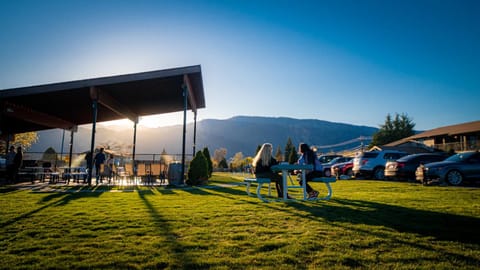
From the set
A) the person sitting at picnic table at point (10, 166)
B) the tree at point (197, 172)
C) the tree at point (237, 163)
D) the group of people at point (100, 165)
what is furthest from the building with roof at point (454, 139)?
the person sitting at picnic table at point (10, 166)

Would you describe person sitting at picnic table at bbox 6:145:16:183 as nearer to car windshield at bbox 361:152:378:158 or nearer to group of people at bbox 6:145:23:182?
group of people at bbox 6:145:23:182

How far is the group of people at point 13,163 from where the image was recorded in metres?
13.0

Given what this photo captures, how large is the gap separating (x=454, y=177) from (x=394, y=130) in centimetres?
5126

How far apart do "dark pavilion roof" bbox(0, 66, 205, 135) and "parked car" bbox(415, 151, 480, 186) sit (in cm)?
1088

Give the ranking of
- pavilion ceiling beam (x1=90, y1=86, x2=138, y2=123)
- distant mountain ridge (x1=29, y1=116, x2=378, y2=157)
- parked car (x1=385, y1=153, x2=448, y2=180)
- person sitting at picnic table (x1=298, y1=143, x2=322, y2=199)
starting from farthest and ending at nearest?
distant mountain ridge (x1=29, y1=116, x2=378, y2=157) < parked car (x1=385, y1=153, x2=448, y2=180) < pavilion ceiling beam (x1=90, y1=86, x2=138, y2=123) < person sitting at picnic table (x1=298, y1=143, x2=322, y2=199)

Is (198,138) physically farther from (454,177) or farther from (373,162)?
(454,177)

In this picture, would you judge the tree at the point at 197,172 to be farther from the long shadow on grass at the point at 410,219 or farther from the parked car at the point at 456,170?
the parked car at the point at 456,170

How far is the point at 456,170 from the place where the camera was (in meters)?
11.3

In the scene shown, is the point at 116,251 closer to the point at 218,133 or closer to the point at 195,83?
the point at 195,83

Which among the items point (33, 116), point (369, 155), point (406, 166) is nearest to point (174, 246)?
point (406, 166)

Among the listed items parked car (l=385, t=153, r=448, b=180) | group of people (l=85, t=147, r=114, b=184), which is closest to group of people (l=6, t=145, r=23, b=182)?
group of people (l=85, t=147, r=114, b=184)

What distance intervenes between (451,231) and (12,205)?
8286 mm

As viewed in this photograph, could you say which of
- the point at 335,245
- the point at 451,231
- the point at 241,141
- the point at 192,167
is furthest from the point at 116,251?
the point at 241,141

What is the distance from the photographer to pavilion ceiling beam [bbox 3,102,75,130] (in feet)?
43.2
